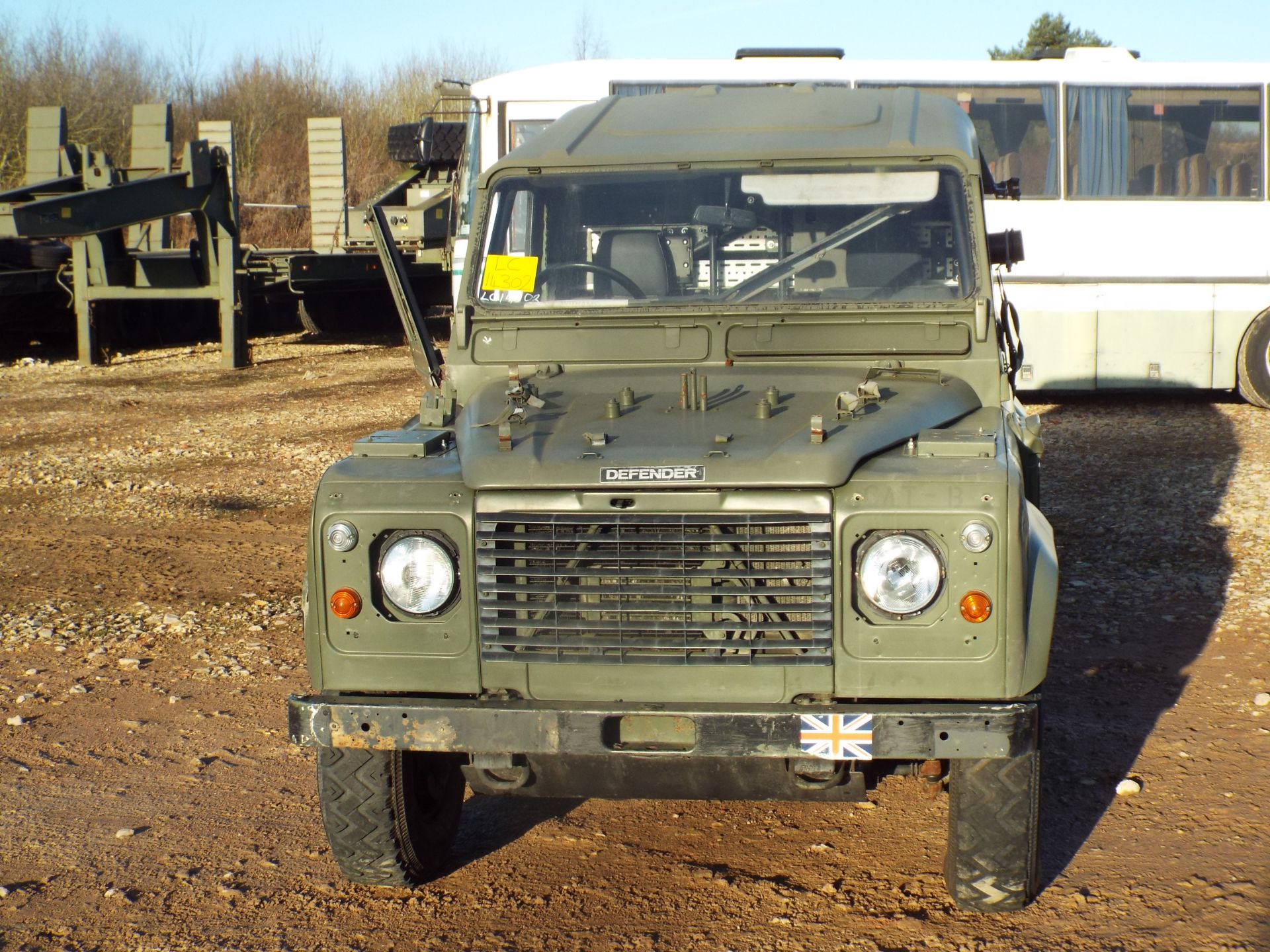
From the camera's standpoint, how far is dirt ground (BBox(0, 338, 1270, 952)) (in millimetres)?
3619

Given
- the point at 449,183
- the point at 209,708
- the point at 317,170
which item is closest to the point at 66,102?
the point at 317,170

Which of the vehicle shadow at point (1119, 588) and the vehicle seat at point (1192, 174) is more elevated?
the vehicle seat at point (1192, 174)

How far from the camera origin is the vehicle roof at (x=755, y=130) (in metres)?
4.39

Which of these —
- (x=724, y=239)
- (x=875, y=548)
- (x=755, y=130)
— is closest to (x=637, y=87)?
(x=755, y=130)

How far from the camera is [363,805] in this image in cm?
362

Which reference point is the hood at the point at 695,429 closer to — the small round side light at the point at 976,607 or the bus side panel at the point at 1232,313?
the small round side light at the point at 976,607

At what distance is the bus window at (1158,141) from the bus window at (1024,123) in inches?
6.4

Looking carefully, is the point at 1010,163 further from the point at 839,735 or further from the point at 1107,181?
the point at 839,735

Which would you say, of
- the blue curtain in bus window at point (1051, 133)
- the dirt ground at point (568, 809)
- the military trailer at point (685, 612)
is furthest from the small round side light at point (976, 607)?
the blue curtain in bus window at point (1051, 133)

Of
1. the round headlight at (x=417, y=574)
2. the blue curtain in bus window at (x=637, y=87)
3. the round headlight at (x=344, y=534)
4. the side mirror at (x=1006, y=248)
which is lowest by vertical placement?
the round headlight at (x=417, y=574)

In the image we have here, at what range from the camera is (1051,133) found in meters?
12.6

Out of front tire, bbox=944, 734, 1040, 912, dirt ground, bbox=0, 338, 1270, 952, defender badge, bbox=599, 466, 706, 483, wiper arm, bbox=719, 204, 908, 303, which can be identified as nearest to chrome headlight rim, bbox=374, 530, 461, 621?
defender badge, bbox=599, 466, 706, 483

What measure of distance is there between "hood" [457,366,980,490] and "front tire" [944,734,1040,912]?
854 mm

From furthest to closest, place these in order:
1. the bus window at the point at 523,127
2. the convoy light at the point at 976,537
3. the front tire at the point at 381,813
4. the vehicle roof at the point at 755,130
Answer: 1. the bus window at the point at 523,127
2. the vehicle roof at the point at 755,130
3. the front tire at the point at 381,813
4. the convoy light at the point at 976,537
